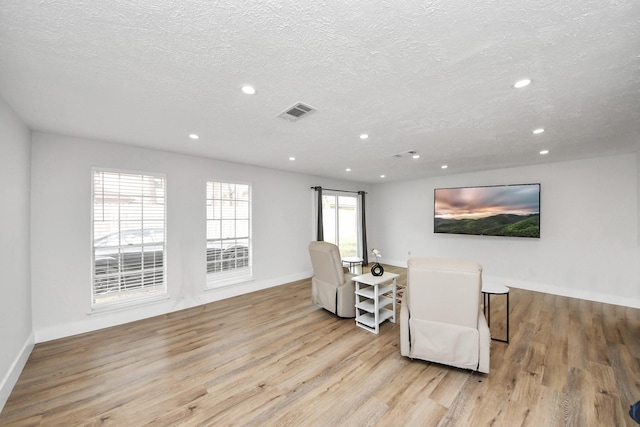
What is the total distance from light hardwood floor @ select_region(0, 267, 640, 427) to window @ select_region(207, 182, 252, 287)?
123cm

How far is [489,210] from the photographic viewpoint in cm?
547

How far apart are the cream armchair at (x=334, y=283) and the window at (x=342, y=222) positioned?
2.66 meters

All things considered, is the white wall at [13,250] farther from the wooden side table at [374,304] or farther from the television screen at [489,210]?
the television screen at [489,210]

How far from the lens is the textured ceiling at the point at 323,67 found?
1.25m

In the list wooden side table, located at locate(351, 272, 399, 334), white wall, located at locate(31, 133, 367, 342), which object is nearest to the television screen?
wooden side table, located at locate(351, 272, 399, 334)

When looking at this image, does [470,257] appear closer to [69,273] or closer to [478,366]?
[478,366]

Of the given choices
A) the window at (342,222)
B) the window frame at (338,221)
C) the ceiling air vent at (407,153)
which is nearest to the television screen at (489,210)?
the window frame at (338,221)

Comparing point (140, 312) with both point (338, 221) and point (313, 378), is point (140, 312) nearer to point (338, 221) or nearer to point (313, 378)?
point (313, 378)

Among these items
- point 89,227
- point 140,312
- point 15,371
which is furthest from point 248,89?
point 140,312

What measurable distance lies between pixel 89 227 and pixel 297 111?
132 inches

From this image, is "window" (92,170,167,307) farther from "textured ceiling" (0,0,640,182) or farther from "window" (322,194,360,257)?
"window" (322,194,360,257)

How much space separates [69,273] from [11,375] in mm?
1297

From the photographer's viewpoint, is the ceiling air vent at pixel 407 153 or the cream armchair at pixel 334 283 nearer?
the cream armchair at pixel 334 283

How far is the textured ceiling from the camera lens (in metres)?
1.25
